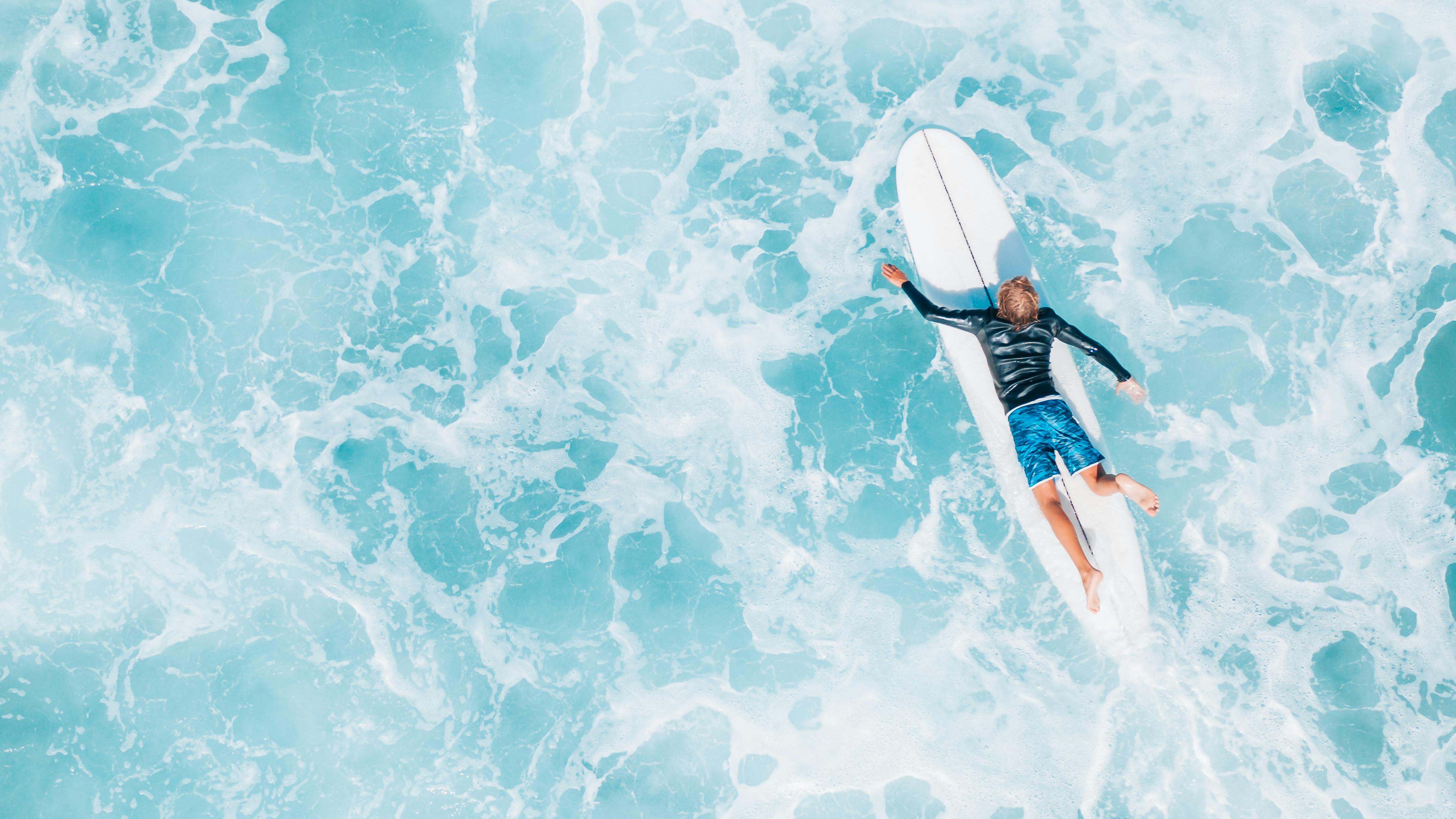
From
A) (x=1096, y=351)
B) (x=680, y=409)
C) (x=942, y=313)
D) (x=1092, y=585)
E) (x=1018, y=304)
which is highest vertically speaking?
(x=680, y=409)

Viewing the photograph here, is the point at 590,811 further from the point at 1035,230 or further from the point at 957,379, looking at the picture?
the point at 1035,230

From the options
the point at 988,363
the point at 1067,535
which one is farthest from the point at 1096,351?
the point at 1067,535

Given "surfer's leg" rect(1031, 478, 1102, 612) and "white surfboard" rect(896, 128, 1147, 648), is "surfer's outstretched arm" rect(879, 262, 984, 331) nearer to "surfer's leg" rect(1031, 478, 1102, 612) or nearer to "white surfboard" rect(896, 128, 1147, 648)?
"white surfboard" rect(896, 128, 1147, 648)

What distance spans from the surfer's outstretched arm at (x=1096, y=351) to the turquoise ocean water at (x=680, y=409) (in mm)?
1118

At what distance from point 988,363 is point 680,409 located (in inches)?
131

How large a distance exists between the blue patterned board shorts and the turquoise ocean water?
47.0 inches

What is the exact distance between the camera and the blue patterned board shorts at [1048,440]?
253 inches

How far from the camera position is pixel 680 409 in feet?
26.2

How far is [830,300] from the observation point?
805 cm

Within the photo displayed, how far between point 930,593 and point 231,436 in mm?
8128

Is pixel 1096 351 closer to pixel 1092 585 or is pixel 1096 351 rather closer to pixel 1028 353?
pixel 1028 353

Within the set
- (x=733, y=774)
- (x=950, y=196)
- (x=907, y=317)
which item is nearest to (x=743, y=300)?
(x=907, y=317)

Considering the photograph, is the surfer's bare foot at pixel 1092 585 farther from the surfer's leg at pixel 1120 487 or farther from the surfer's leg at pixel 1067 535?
the surfer's leg at pixel 1120 487

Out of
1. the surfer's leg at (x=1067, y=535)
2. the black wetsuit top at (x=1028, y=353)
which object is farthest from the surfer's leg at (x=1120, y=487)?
the black wetsuit top at (x=1028, y=353)
